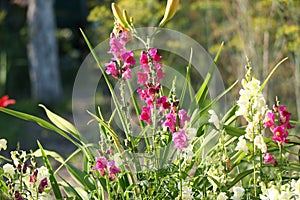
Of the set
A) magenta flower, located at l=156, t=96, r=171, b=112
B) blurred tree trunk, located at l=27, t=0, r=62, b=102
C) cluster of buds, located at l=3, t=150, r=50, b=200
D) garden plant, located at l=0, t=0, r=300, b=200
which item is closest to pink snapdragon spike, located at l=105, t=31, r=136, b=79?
garden plant, located at l=0, t=0, r=300, b=200

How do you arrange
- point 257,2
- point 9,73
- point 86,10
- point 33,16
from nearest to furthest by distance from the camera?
point 257,2, point 33,16, point 9,73, point 86,10

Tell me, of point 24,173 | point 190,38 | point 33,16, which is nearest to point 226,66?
point 190,38

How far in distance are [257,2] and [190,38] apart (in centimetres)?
171

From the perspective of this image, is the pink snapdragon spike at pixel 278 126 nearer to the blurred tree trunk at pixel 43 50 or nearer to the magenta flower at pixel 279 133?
the magenta flower at pixel 279 133

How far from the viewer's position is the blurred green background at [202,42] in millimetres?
5801

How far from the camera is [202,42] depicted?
8820 mm

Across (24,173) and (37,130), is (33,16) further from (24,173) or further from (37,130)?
(24,173)

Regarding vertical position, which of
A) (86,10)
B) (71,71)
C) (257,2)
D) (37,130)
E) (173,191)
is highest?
(86,10)

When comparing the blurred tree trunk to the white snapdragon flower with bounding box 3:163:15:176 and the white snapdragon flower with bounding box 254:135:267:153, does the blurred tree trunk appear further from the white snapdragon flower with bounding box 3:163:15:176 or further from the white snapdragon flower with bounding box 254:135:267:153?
the white snapdragon flower with bounding box 254:135:267:153

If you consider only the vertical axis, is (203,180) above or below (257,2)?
below

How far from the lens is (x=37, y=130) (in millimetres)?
9141

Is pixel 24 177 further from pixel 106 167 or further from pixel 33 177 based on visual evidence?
pixel 106 167

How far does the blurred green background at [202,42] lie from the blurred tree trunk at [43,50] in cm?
20

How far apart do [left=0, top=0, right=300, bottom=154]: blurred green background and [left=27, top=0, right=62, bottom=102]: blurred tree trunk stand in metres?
0.20
